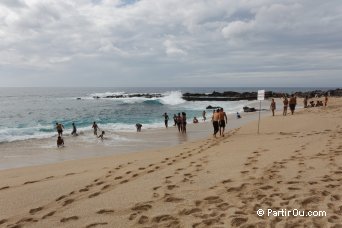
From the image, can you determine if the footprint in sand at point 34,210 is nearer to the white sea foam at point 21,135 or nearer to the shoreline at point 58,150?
the shoreline at point 58,150

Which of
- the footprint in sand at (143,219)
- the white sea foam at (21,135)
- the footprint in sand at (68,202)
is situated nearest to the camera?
the footprint in sand at (143,219)

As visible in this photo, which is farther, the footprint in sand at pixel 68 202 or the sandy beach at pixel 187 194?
the footprint in sand at pixel 68 202

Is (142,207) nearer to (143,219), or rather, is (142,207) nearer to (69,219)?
(143,219)

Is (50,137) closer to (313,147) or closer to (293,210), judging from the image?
(313,147)

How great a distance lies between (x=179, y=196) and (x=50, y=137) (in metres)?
19.2

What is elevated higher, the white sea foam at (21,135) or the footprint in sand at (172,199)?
the footprint in sand at (172,199)

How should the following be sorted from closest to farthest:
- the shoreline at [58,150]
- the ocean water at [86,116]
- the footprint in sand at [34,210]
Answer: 1. the footprint in sand at [34,210]
2. the shoreline at [58,150]
3. the ocean water at [86,116]

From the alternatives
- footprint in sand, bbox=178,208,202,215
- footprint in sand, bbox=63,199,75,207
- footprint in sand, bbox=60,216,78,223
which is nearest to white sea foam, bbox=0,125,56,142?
footprint in sand, bbox=63,199,75,207

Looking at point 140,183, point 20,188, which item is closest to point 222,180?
point 140,183

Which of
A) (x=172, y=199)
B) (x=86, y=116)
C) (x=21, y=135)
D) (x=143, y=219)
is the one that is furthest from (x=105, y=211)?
(x=86, y=116)

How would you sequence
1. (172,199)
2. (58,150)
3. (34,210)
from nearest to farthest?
(34,210)
(172,199)
(58,150)

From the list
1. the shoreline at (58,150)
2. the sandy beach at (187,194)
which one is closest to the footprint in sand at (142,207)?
the sandy beach at (187,194)

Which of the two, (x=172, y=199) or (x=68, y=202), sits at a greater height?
(x=172, y=199)

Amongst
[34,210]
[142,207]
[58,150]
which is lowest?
[58,150]
